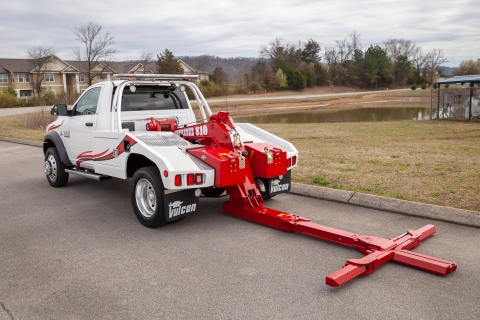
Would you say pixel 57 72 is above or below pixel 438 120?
above

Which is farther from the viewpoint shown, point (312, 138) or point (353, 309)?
point (312, 138)

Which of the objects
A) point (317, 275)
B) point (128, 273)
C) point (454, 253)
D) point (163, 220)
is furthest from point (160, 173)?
point (454, 253)

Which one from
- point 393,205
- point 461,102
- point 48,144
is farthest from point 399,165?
point 461,102

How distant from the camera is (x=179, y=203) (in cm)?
602

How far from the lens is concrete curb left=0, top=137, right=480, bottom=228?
5.91 m

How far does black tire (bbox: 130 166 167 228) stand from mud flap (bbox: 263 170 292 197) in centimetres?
179

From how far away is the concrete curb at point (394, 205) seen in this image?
233 inches

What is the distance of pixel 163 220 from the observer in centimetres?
605

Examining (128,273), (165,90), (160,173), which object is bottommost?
(128,273)

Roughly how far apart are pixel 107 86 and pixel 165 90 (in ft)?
3.59

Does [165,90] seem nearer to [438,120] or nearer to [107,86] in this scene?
[107,86]

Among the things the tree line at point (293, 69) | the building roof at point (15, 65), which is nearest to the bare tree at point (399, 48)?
the tree line at point (293, 69)

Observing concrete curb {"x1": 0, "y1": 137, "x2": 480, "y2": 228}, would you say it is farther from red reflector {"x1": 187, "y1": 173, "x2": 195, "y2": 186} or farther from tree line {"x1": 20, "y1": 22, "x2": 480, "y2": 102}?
tree line {"x1": 20, "y1": 22, "x2": 480, "y2": 102}

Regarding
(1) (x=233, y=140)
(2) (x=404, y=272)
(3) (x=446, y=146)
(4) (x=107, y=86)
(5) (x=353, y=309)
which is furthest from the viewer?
(3) (x=446, y=146)
